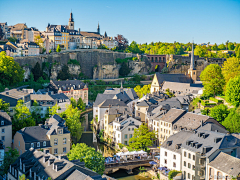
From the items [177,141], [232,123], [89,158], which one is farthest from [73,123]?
[232,123]

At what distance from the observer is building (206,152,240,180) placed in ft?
88.3

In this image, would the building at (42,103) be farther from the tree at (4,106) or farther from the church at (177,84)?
the church at (177,84)

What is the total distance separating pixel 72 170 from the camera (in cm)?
2498

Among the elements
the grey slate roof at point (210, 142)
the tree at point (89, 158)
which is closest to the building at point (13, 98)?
the tree at point (89, 158)

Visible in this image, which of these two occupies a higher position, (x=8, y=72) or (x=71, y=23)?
(x=71, y=23)

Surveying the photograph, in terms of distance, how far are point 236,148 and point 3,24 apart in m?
90.5

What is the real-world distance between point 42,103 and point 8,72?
17.2m

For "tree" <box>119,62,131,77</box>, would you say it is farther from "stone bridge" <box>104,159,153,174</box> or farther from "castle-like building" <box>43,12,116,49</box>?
"stone bridge" <box>104,159,153,174</box>

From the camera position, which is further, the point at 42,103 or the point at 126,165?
the point at 42,103

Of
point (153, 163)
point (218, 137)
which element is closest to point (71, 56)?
point (153, 163)

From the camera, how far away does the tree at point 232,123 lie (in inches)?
1534

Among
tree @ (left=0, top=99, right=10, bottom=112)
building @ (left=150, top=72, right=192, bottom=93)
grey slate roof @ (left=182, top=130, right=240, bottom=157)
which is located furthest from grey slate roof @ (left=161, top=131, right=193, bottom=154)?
building @ (left=150, top=72, right=192, bottom=93)

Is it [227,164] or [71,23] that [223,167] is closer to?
[227,164]

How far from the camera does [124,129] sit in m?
44.9
